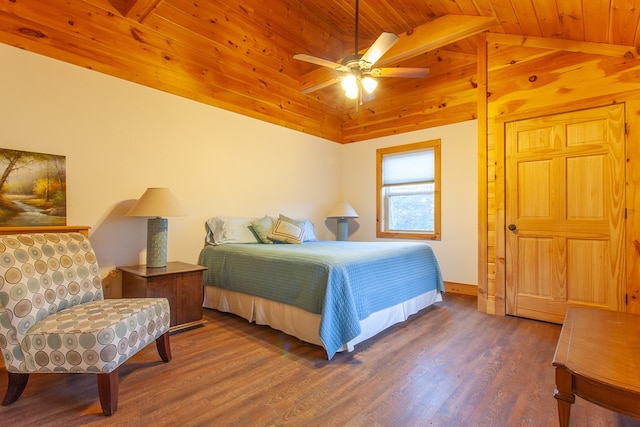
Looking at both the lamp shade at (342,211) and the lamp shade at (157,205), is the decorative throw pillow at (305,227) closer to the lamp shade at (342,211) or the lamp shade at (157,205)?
the lamp shade at (342,211)

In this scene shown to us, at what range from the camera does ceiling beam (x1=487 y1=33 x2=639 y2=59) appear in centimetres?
270

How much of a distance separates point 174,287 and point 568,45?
4.24 meters

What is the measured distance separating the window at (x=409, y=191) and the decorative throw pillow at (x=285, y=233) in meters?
1.74

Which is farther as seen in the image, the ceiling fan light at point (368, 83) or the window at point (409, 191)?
the window at point (409, 191)

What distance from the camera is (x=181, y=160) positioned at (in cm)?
356

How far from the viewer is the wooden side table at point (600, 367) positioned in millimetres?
1097

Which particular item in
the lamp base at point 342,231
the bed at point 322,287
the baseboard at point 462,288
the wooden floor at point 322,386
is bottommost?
the wooden floor at point 322,386

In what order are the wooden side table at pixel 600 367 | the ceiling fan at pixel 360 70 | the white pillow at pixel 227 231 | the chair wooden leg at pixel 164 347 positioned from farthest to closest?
the white pillow at pixel 227 231 → the ceiling fan at pixel 360 70 → the chair wooden leg at pixel 164 347 → the wooden side table at pixel 600 367

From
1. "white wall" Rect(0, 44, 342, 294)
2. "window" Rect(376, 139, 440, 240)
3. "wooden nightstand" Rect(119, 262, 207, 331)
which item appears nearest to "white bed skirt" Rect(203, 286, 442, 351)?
"wooden nightstand" Rect(119, 262, 207, 331)

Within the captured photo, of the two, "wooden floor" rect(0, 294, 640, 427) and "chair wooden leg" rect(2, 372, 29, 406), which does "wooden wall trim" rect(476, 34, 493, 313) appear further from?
"chair wooden leg" rect(2, 372, 29, 406)

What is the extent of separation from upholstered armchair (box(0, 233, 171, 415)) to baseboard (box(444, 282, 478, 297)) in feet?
12.0

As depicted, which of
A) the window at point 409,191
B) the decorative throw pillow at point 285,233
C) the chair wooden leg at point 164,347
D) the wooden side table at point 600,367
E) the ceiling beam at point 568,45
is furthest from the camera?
the window at point 409,191

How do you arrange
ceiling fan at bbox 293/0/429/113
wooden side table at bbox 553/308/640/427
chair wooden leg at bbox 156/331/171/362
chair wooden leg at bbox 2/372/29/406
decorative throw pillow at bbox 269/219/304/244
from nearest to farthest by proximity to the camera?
wooden side table at bbox 553/308/640/427 → chair wooden leg at bbox 2/372/29/406 → chair wooden leg at bbox 156/331/171/362 → ceiling fan at bbox 293/0/429/113 → decorative throw pillow at bbox 269/219/304/244

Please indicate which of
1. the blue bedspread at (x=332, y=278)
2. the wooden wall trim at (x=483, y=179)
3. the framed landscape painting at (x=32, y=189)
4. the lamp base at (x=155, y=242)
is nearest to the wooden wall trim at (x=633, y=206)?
the wooden wall trim at (x=483, y=179)
